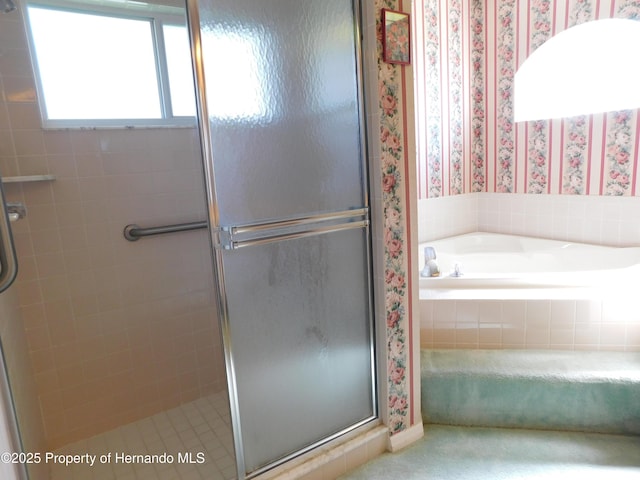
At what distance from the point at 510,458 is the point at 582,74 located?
2496 millimetres

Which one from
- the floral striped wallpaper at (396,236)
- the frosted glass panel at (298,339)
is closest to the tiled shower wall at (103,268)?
the frosted glass panel at (298,339)

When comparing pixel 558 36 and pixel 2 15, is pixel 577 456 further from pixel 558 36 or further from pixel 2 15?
pixel 2 15

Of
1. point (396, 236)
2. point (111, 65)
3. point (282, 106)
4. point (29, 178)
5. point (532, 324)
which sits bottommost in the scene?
point (532, 324)

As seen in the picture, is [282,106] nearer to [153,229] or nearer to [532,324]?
[153,229]

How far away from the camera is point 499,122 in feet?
10.6

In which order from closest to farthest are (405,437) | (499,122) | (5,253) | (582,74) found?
(5,253) → (405,437) → (582,74) → (499,122)

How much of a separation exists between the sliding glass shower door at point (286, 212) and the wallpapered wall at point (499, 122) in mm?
1709

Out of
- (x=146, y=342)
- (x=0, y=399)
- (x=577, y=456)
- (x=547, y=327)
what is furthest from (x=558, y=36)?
(x=0, y=399)

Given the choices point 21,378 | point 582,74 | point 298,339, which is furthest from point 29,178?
point 582,74

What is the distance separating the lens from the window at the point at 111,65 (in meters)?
1.73

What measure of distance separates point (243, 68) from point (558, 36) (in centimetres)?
257

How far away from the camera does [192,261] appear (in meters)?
2.15

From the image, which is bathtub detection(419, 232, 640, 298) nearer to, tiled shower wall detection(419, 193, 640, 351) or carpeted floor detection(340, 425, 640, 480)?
tiled shower wall detection(419, 193, 640, 351)

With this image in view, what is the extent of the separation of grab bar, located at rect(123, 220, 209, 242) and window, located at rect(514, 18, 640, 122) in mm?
2516
